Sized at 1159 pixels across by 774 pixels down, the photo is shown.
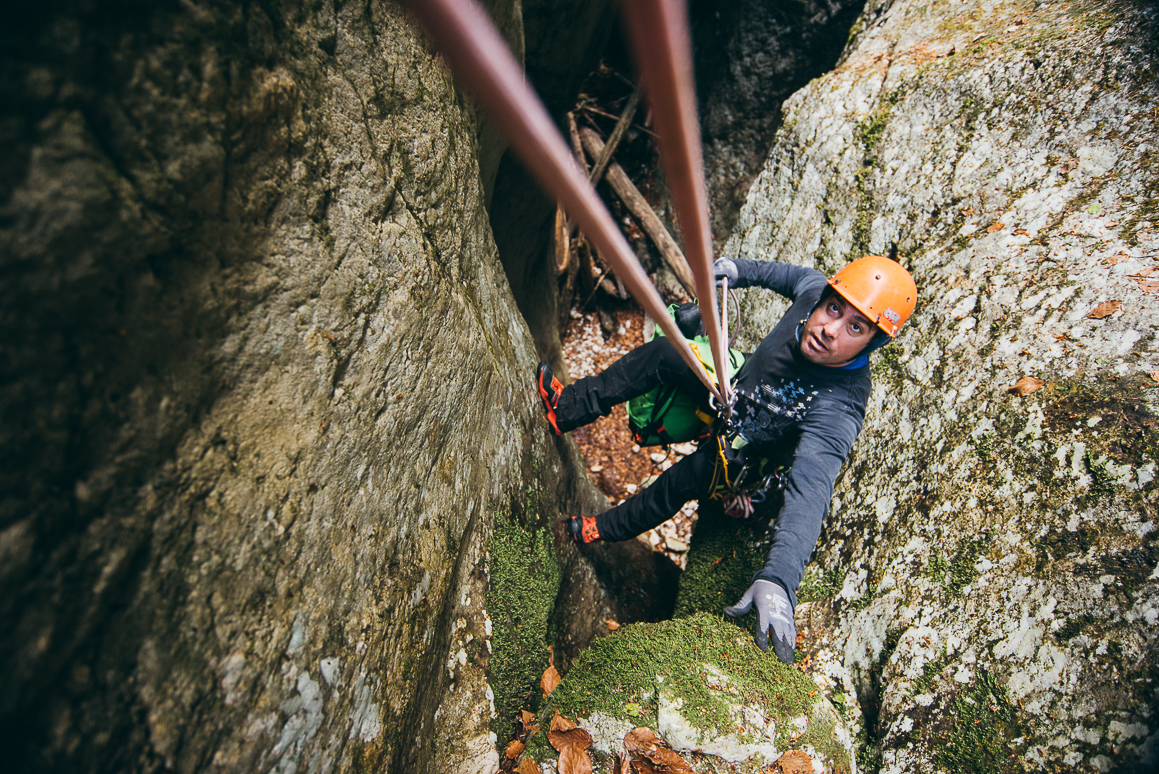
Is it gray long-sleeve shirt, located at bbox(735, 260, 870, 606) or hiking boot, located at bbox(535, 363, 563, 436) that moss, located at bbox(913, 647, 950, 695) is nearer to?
gray long-sleeve shirt, located at bbox(735, 260, 870, 606)

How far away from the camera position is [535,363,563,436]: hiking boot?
9.43 feet

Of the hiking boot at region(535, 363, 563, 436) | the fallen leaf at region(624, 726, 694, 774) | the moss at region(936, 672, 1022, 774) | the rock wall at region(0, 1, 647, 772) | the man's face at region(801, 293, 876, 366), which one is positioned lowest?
the moss at region(936, 672, 1022, 774)

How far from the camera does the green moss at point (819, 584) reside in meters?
2.45

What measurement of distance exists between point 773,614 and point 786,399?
3.46 ft

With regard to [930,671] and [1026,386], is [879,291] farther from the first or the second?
[930,671]

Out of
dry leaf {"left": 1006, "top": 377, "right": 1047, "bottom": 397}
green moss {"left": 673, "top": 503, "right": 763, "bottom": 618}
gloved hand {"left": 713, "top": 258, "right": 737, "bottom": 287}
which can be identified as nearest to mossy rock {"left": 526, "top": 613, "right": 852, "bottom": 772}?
green moss {"left": 673, "top": 503, "right": 763, "bottom": 618}

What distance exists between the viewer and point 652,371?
295 centimetres

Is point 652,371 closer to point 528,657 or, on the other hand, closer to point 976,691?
point 528,657

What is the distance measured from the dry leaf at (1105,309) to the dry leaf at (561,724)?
8.88ft

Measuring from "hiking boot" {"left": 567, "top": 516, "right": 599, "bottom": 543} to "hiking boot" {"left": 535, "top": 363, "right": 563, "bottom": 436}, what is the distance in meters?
0.55

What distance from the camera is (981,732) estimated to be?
182cm

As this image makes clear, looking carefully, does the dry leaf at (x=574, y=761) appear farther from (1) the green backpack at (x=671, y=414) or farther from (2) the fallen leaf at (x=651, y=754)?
(1) the green backpack at (x=671, y=414)

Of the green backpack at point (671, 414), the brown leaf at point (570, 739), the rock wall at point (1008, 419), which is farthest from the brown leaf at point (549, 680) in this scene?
the green backpack at point (671, 414)

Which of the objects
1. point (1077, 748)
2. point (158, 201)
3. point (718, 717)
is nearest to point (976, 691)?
point (1077, 748)
